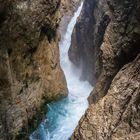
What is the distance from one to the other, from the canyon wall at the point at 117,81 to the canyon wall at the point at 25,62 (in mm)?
3506

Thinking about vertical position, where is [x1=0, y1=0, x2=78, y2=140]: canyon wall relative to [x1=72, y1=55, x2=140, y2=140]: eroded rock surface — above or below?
above

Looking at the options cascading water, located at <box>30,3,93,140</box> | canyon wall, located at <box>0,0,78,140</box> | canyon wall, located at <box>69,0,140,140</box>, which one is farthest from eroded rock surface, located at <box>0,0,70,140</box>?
canyon wall, located at <box>69,0,140,140</box>

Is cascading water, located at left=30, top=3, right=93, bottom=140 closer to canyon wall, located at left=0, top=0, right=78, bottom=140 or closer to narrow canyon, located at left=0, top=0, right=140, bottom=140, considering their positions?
narrow canyon, located at left=0, top=0, right=140, bottom=140

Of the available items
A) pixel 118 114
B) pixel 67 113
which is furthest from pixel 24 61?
pixel 118 114

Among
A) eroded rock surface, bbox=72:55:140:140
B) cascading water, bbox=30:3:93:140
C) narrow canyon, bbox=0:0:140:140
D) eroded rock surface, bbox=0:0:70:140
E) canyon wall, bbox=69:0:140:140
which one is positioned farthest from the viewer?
cascading water, bbox=30:3:93:140

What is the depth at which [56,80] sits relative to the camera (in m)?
25.3

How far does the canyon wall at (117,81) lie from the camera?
1336 cm

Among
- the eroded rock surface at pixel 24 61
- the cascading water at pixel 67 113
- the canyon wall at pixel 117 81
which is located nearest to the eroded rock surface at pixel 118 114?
the canyon wall at pixel 117 81

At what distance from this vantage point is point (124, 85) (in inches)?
594

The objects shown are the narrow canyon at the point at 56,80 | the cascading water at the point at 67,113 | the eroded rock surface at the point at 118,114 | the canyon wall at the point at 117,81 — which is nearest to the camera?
the eroded rock surface at the point at 118,114

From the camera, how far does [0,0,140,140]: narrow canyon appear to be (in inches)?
565

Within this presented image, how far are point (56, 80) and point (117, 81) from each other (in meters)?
10.0

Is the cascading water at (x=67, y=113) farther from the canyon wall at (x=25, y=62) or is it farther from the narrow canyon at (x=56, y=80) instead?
the canyon wall at (x=25, y=62)

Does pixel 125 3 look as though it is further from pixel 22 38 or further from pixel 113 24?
pixel 22 38
